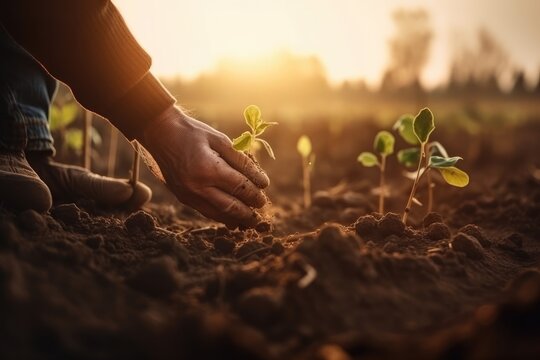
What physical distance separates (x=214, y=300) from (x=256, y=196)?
781mm

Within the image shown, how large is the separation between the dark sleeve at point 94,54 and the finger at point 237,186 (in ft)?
1.24

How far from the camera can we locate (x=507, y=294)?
157 centimetres

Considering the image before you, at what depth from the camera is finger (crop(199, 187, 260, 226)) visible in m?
2.06

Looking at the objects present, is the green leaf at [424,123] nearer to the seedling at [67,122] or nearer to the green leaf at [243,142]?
the green leaf at [243,142]

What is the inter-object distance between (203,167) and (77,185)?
3.45 feet

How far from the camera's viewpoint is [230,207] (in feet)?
6.89

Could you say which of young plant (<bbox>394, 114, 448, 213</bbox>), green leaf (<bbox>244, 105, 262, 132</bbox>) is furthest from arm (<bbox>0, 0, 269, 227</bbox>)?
young plant (<bbox>394, 114, 448, 213</bbox>)

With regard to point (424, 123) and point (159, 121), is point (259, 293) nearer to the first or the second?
point (159, 121)

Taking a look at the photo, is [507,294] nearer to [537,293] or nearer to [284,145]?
[537,293]

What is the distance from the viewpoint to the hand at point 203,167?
2.01 m

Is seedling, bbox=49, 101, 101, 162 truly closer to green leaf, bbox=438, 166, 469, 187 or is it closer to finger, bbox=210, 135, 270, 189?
finger, bbox=210, 135, 270, 189

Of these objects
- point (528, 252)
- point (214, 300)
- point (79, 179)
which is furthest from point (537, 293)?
point (79, 179)

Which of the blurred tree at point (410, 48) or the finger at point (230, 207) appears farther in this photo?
the blurred tree at point (410, 48)

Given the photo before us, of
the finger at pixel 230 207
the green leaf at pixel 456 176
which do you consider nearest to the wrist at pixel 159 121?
the finger at pixel 230 207
